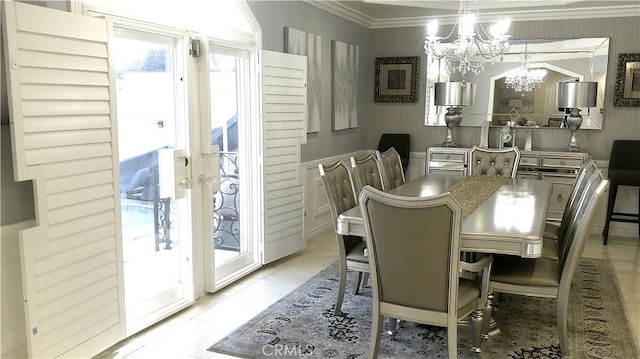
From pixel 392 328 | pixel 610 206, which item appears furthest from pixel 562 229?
pixel 610 206

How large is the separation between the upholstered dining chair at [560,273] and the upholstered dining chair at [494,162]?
1.75m

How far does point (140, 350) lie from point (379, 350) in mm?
1350

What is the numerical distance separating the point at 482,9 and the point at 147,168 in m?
4.24

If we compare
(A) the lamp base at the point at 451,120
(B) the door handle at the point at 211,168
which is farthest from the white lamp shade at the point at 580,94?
(B) the door handle at the point at 211,168

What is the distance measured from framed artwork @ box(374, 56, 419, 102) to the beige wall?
0.24ft

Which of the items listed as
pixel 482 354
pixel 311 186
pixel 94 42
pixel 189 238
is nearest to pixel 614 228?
pixel 311 186

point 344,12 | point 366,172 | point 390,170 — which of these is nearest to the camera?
point 366,172

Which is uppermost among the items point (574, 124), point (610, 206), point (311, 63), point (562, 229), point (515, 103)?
point (311, 63)

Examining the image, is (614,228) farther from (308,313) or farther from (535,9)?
(308,313)

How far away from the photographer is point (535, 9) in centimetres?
581

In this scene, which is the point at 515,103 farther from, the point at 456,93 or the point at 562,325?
the point at 562,325

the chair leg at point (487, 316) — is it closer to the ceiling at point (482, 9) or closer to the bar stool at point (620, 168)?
the bar stool at point (620, 168)

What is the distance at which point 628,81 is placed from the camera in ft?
18.6

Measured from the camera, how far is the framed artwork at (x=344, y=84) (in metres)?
5.80
